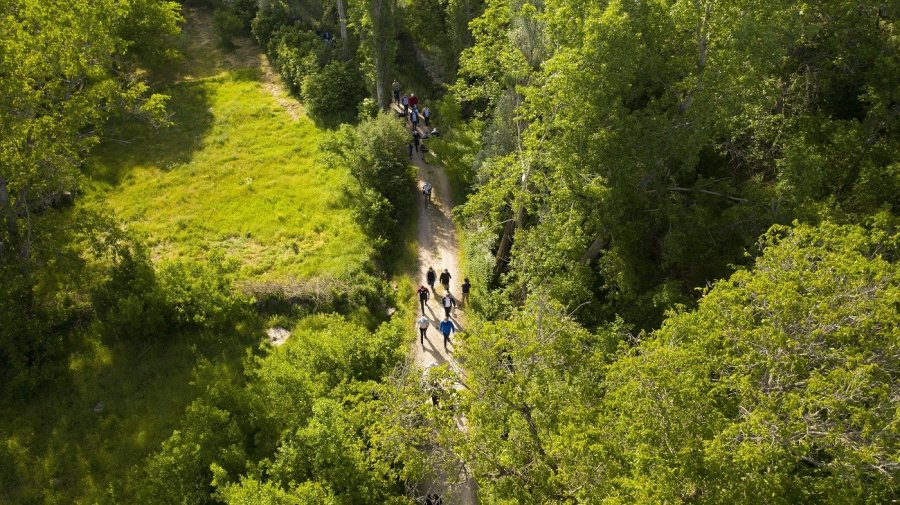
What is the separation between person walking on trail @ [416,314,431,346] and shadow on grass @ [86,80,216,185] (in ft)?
73.1

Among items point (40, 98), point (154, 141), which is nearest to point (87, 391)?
point (40, 98)

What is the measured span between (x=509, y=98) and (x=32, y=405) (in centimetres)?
2542

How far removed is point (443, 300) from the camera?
2600 centimetres

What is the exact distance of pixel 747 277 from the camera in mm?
14078

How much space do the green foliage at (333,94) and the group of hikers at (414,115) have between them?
272cm

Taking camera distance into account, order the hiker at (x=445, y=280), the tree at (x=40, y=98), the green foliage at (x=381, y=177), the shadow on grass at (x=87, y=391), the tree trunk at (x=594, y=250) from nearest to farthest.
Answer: the shadow on grass at (x=87, y=391), the tree at (x=40, y=98), the tree trunk at (x=594, y=250), the hiker at (x=445, y=280), the green foliage at (x=381, y=177)

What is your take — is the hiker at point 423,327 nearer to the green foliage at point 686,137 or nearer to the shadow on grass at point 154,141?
the green foliage at point 686,137

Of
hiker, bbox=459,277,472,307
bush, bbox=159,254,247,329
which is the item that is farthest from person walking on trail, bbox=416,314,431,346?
bush, bbox=159,254,247,329

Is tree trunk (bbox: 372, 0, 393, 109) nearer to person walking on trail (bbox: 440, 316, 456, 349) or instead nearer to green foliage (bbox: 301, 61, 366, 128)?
green foliage (bbox: 301, 61, 366, 128)

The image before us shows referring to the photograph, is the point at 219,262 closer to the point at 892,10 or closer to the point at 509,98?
the point at 509,98

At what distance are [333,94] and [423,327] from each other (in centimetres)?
2280

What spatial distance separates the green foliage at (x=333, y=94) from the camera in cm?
4016

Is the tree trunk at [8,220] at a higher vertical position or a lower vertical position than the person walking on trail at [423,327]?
higher

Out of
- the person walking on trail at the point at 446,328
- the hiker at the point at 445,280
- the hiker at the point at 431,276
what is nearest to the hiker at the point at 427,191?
the hiker at the point at 431,276
